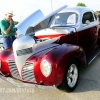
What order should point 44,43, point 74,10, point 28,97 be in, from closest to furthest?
1. point 28,97
2. point 44,43
3. point 74,10

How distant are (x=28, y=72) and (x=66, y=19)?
2.06 m

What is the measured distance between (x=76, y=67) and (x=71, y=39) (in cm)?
83

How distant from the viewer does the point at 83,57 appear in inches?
140

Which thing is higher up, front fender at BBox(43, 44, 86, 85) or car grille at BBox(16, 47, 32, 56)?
car grille at BBox(16, 47, 32, 56)

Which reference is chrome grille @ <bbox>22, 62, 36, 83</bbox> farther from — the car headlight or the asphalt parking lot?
the asphalt parking lot

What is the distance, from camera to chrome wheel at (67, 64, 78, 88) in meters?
3.26

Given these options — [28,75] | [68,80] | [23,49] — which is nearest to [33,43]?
[23,49]

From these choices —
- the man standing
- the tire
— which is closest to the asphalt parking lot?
the tire

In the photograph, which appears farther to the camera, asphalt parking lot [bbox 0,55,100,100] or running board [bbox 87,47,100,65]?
running board [bbox 87,47,100,65]

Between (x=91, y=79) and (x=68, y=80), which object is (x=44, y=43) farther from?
(x=91, y=79)

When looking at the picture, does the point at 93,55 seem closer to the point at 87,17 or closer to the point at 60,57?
the point at 87,17

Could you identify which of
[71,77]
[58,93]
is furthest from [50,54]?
[58,93]

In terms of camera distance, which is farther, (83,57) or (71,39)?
(71,39)

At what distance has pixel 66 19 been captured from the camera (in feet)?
14.5
